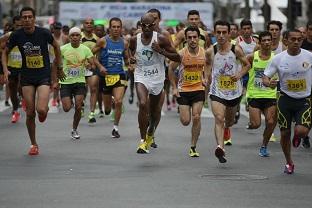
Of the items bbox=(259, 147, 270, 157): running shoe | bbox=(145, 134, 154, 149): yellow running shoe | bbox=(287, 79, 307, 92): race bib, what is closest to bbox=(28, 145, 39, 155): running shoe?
bbox=(145, 134, 154, 149): yellow running shoe

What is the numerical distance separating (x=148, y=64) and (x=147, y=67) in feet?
0.15

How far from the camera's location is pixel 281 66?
1352 centimetres

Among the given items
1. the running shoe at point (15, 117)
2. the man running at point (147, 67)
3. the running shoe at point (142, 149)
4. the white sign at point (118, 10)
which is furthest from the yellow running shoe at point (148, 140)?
the white sign at point (118, 10)

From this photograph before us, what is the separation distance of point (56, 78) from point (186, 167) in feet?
9.54

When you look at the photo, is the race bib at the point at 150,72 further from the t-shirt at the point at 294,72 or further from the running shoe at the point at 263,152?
the t-shirt at the point at 294,72

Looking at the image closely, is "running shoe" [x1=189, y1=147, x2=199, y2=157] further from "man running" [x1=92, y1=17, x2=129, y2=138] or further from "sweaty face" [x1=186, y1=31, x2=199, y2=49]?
"man running" [x1=92, y1=17, x2=129, y2=138]

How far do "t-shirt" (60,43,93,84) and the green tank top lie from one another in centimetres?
343

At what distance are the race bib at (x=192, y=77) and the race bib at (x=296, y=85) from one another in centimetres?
238

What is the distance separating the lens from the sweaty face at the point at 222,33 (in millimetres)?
15023

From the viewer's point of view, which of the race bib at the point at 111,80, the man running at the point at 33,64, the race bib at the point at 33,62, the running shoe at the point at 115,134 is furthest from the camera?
the race bib at the point at 111,80

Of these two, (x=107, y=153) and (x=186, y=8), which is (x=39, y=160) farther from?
(x=186, y=8)

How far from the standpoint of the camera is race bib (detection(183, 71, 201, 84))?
15703 mm

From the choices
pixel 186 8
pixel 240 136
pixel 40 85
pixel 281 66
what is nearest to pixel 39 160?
pixel 40 85

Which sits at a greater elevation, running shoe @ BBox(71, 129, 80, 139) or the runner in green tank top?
the runner in green tank top
